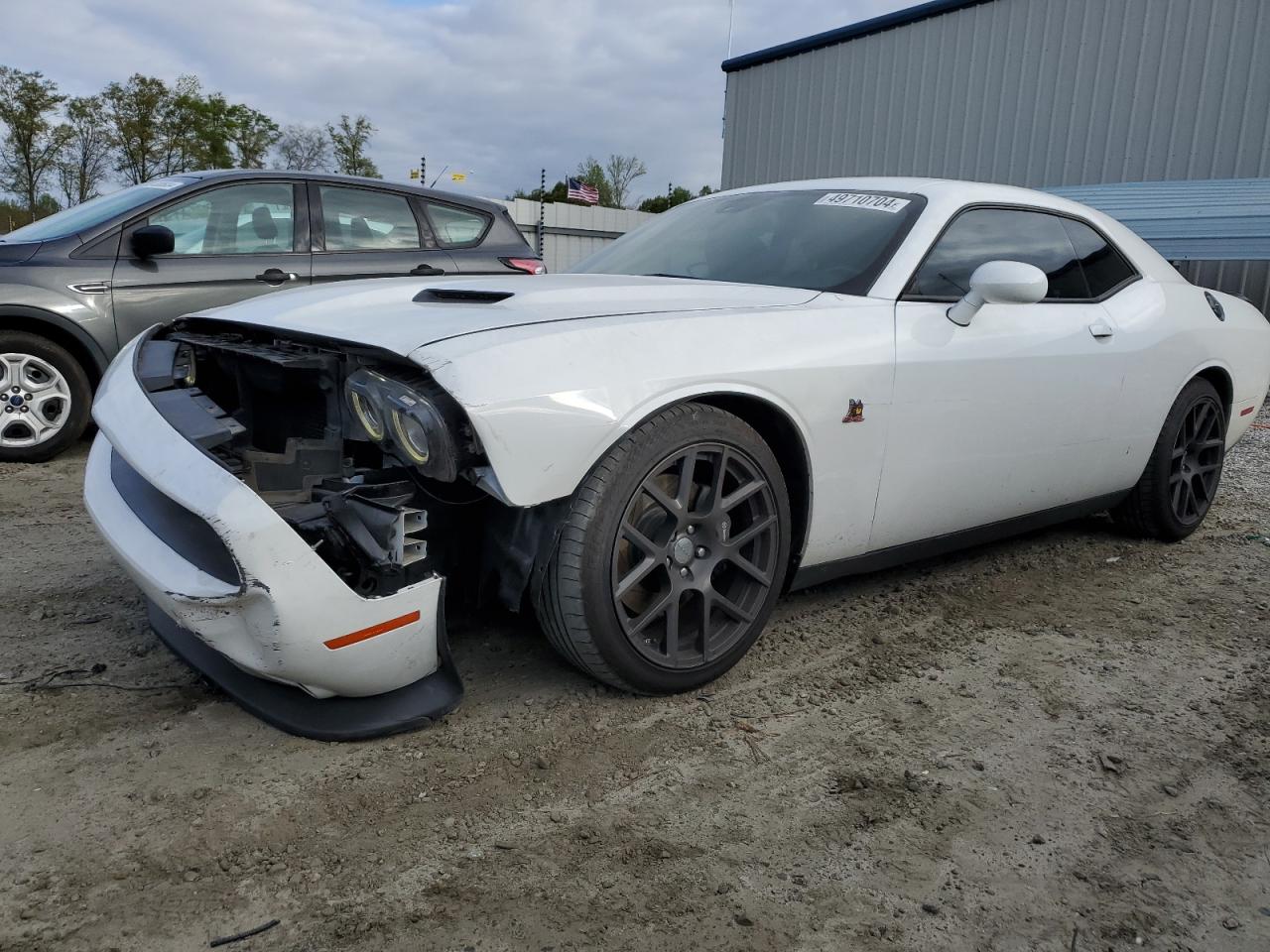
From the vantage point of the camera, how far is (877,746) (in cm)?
232

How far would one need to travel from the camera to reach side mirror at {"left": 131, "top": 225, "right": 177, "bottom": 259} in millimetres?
4883

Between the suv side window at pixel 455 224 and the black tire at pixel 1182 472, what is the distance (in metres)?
4.07

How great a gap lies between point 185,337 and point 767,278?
173 cm

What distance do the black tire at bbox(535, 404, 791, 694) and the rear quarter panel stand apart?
85 millimetres

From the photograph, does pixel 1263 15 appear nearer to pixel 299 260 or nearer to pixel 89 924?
pixel 299 260

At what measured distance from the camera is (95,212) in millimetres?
5242

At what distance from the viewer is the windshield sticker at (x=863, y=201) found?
3.18 meters

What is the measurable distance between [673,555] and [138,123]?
32434 mm

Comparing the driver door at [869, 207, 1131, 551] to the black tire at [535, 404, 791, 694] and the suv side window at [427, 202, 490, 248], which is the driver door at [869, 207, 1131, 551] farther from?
the suv side window at [427, 202, 490, 248]

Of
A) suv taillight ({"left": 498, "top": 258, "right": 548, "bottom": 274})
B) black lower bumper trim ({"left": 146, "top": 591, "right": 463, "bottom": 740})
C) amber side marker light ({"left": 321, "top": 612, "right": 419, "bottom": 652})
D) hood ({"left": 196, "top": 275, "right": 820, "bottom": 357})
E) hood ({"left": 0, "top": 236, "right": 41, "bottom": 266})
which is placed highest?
suv taillight ({"left": 498, "top": 258, "right": 548, "bottom": 274})

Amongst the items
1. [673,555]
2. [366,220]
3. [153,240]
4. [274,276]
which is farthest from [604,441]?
[366,220]

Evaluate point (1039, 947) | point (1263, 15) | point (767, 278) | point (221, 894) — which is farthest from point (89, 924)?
point (1263, 15)

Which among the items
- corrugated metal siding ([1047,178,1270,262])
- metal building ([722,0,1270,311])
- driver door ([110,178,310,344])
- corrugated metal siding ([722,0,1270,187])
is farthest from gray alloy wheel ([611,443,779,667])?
corrugated metal siding ([722,0,1270,187])

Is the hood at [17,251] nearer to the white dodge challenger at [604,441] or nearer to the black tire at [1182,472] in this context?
the white dodge challenger at [604,441]
